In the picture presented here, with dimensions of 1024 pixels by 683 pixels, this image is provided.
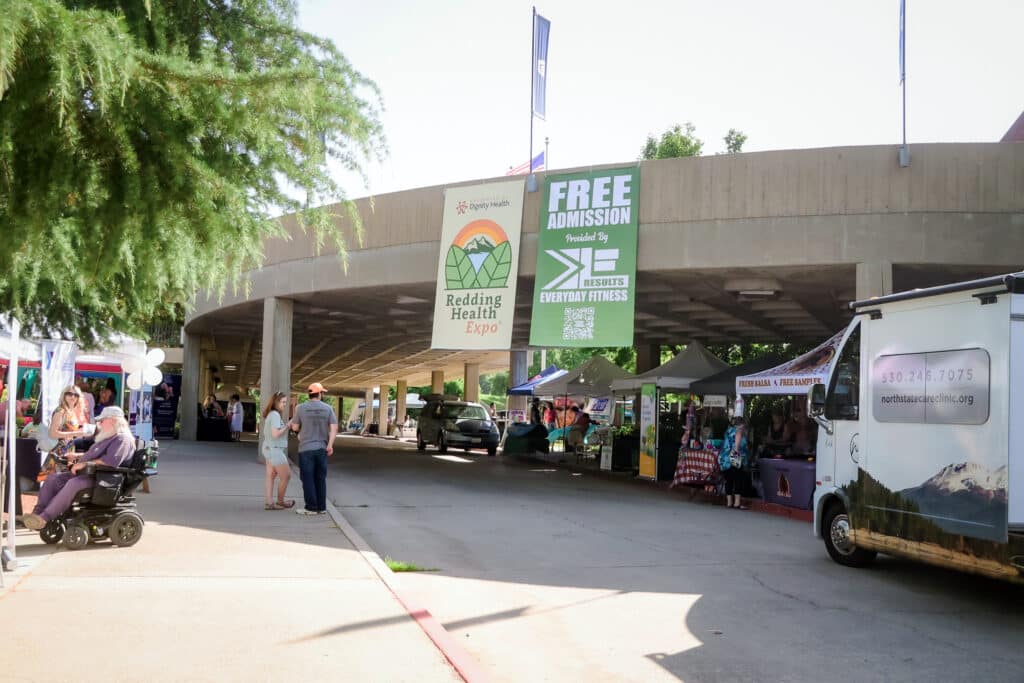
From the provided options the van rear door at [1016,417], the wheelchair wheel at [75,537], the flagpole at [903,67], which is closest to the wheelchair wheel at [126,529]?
the wheelchair wheel at [75,537]

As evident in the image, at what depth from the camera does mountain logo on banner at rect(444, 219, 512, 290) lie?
19797 millimetres

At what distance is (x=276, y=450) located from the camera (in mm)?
12797

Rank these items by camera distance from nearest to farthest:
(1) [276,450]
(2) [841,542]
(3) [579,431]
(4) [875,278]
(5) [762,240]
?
(2) [841,542], (1) [276,450], (4) [875,278], (5) [762,240], (3) [579,431]

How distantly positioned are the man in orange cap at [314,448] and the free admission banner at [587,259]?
262 inches

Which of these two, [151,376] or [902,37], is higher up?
[902,37]

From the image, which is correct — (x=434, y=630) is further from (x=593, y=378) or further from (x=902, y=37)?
(x=593, y=378)

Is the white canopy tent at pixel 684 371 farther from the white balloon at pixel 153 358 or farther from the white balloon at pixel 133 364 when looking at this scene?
the white balloon at pixel 133 364

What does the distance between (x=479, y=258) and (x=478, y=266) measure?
17cm

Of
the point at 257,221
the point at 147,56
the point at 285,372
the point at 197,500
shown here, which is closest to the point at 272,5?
the point at 257,221

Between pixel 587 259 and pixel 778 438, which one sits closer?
pixel 587 259

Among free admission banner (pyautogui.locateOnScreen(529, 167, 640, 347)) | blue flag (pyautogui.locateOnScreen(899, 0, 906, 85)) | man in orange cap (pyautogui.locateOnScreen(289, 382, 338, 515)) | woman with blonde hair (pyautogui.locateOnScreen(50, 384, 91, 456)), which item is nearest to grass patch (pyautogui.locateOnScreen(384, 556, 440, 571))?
man in orange cap (pyautogui.locateOnScreen(289, 382, 338, 515))

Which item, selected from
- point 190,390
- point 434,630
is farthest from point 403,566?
point 190,390

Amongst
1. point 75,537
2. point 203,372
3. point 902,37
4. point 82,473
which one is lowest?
point 75,537

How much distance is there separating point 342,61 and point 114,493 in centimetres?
521
